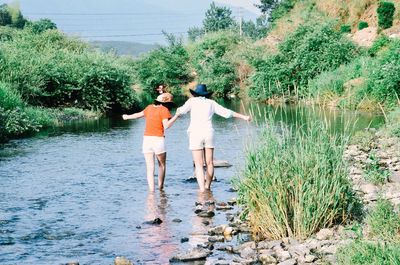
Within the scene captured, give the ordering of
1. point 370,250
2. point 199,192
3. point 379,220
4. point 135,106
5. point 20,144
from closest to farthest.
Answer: point 370,250 → point 379,220 → point 199,192 → point 20,144 → point 135,106

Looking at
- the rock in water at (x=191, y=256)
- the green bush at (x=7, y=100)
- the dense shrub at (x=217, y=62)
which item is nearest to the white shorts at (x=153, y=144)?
the rock in water at (x=191, y=256)

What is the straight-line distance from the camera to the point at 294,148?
396 inches

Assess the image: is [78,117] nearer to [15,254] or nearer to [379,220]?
[15,254]

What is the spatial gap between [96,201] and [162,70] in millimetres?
46968

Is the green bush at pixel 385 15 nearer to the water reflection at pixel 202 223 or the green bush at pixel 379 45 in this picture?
the green bush at pixel 379 45

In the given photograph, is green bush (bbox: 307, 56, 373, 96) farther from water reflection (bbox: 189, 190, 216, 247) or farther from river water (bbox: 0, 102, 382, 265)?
water reflection (bbox: 189, 190, 216, 247)

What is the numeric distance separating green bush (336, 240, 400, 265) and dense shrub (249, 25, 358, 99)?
32266 millimetres

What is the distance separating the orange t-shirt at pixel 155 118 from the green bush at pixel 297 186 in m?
3.79

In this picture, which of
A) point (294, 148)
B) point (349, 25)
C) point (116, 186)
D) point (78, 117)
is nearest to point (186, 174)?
point (116, 186)

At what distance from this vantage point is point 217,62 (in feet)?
174

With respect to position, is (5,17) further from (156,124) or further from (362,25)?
(156,124)

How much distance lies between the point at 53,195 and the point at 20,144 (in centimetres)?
960

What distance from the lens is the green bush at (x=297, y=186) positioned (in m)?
9.72

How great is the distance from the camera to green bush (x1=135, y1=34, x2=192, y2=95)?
60.7m
